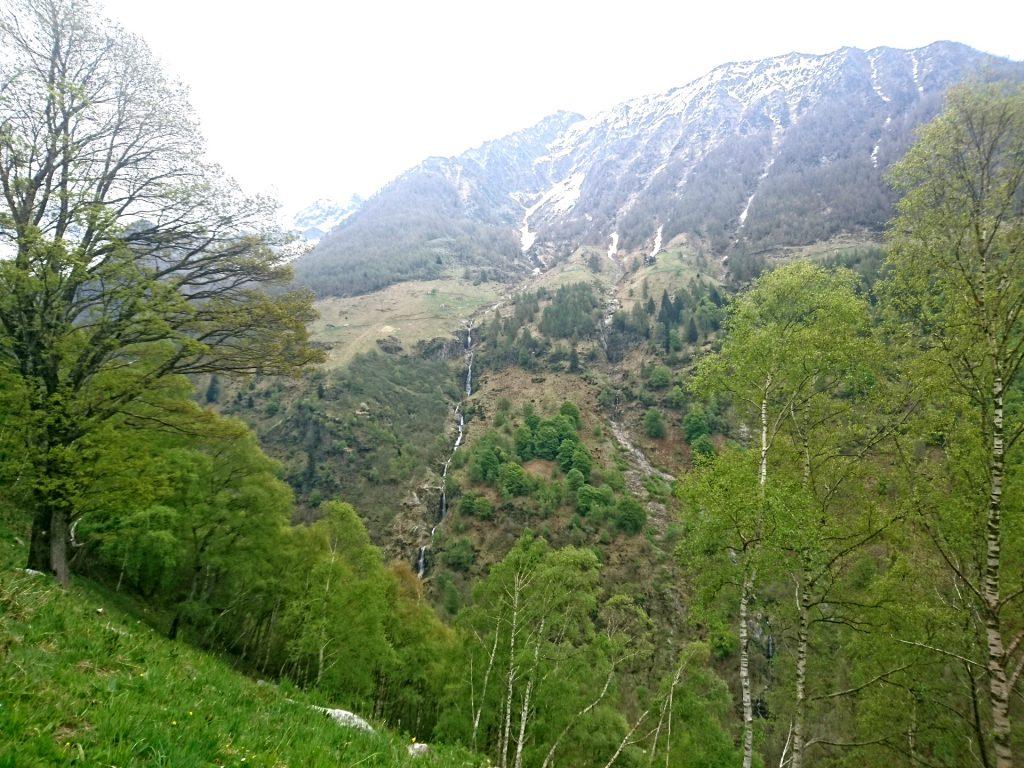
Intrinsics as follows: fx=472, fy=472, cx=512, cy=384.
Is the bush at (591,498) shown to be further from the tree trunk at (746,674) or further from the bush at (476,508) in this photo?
the tree trunk at (746,674)

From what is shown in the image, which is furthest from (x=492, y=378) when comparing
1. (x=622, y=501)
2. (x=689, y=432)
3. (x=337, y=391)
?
(x=622, y=501)

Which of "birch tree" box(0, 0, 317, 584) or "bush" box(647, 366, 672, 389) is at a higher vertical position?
"birch tree" box(0, 0, 317, 584)

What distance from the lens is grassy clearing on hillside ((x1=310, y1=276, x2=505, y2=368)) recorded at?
4432 inches

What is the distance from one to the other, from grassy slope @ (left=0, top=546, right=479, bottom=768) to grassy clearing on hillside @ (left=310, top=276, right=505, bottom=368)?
9450cm

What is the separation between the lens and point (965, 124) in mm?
10352

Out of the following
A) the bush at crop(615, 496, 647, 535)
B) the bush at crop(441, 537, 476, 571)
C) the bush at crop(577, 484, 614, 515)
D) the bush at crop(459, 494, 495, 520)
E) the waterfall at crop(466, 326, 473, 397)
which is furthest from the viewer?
the waterfall at crop(466, 326, 473, 397)

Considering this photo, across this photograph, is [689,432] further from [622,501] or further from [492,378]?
[492,378]

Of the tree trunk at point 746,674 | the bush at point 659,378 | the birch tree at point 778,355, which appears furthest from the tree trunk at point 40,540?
the bush at point 659,378

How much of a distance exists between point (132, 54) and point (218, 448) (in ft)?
54.0

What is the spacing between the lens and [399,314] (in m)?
132

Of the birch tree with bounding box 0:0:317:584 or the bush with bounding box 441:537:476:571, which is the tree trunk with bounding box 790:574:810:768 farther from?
the bush with bounding box 441:537:476:571

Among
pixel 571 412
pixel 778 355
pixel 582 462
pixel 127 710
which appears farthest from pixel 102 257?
pixel 571 412

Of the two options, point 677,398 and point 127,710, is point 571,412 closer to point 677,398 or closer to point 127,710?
point 677,398

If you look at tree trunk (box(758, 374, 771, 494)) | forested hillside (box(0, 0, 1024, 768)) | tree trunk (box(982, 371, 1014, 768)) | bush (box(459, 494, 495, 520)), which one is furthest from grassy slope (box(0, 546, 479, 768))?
bush (box(459, 494, 495, 520))
